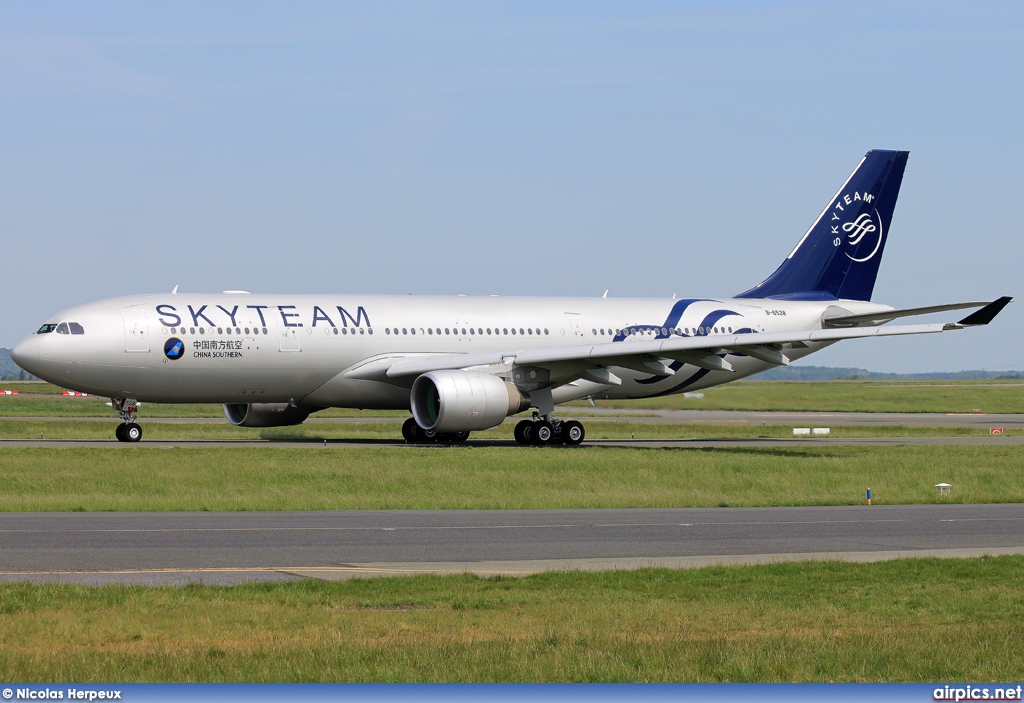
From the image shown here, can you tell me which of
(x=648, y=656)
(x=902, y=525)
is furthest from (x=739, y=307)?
(x=648, y=656)

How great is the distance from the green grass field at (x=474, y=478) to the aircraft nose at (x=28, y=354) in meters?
3.94

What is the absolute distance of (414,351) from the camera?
1572 inches

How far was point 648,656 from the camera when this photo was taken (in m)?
10.2

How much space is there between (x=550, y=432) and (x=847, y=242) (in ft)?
51.2

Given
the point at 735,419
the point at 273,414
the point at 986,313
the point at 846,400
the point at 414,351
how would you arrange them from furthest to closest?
the point at 846,400 → the point at 735,419 → the point at 273,414 → the point at 414,351 → the point at 986,313

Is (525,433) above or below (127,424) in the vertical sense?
below

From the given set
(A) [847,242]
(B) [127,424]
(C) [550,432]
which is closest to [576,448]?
(C) [550,432]

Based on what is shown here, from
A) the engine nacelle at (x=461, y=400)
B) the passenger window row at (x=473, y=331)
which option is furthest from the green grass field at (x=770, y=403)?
the engine nacelle at (x=461, y=400)

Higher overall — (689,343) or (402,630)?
(689,343)

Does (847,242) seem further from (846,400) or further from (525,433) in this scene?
(846,400)

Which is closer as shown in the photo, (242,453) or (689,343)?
(242,453)

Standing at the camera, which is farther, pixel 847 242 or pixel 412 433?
pixel 847 242

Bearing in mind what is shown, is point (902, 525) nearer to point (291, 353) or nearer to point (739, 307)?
point (291, 353)

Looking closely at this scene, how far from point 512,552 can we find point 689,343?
2038 centimetres
